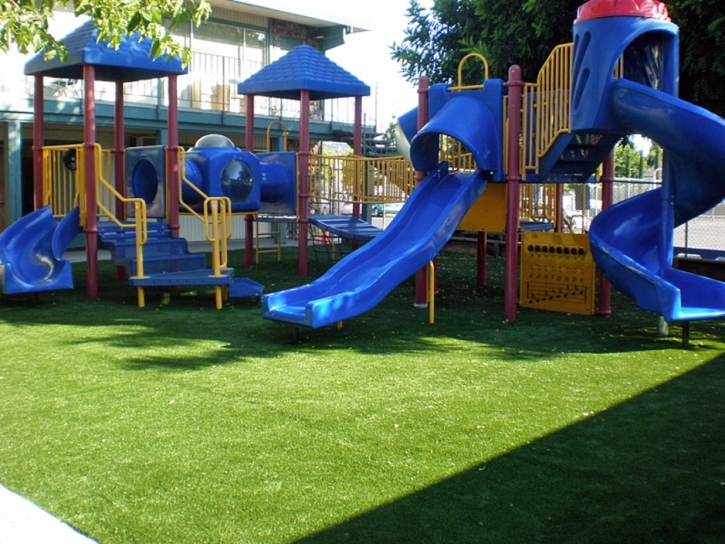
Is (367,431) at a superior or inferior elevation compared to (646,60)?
inferior

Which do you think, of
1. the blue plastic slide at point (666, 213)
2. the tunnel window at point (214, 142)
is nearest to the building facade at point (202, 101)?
the tunnel window at point (214, 142)

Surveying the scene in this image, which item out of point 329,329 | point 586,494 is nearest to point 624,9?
point 329,329

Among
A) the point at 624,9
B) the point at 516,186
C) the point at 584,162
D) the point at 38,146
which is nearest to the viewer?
the point at 624,9

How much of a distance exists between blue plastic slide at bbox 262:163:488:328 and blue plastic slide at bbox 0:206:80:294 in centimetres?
388

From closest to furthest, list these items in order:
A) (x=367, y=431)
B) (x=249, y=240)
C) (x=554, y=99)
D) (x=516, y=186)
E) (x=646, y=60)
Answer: (x=367, y=431)
(x=646, y=60)
(x=554, y=99)
(x=516, y=186)
(x=249, y=240)

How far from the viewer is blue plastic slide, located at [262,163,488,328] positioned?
9052 millimetres

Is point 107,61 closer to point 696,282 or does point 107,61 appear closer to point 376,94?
point 696,282

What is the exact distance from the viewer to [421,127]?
1155 cm

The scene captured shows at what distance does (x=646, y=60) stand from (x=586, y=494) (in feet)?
22.5

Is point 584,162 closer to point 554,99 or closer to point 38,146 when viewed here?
point 554,99

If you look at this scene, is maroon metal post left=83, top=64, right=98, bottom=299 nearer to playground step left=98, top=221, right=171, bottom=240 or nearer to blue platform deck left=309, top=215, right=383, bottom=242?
playground step left=98, top=221, right=171, bottom=240

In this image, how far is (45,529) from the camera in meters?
4.26

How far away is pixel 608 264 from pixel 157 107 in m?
13.4

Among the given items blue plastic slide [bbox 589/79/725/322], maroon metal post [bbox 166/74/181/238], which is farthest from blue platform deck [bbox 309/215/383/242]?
blue plastic slide [bbox 589/79/725/322]
